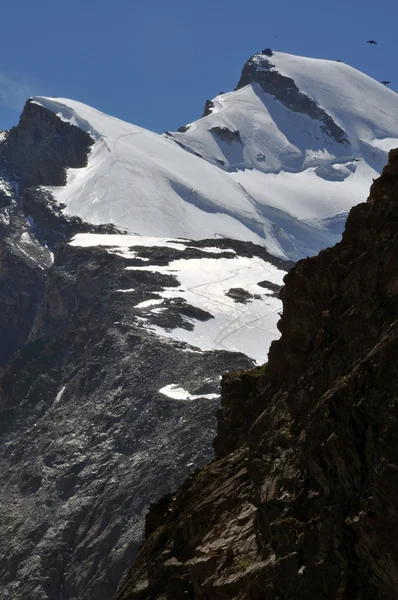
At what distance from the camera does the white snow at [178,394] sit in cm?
12531

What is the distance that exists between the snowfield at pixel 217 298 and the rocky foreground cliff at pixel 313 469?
10175cm

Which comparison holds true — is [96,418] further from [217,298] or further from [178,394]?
[217,298]

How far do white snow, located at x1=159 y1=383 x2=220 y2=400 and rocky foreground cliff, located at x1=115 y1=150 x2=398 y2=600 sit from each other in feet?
297

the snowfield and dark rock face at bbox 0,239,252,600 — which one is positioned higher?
the snowfield

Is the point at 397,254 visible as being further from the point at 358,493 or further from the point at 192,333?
the point at 192,333

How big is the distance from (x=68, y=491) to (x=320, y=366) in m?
94.7

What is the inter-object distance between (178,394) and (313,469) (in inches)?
4108

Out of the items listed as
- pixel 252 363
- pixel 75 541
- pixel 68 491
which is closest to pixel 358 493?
pixel 75 541

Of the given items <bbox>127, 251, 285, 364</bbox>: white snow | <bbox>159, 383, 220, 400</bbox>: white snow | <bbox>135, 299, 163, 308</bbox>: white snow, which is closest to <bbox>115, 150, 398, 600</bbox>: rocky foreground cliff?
<bbox>159, 383, 220, 400</bbox>: white snow

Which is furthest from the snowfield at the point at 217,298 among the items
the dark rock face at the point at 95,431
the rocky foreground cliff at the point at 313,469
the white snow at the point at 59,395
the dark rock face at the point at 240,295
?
the rocky foreground cliff at the point at 313,469

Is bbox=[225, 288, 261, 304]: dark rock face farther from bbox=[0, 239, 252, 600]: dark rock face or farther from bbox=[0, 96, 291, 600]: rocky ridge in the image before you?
bbox=[0, 96, 291, 600]: rocky ridge

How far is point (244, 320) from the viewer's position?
151750 mm

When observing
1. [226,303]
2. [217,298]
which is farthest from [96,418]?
[217,298]

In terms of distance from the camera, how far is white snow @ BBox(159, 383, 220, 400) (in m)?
125
